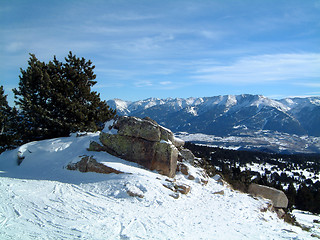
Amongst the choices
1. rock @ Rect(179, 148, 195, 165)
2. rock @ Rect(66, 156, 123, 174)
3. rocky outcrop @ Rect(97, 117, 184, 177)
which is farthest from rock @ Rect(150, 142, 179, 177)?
rock @ Rect(179, 148, 195, 165)

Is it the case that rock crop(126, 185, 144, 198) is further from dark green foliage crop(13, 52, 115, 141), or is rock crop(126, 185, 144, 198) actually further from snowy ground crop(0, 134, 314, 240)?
dark green foliage crop(13, 52, 115, 141)

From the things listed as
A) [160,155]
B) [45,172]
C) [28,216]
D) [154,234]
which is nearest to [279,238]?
[154,234]

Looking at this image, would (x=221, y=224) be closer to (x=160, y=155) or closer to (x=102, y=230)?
(x=102, y=230)

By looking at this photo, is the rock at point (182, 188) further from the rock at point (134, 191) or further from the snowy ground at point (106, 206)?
the rock at point (134, 191)

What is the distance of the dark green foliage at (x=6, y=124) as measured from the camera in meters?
26.7

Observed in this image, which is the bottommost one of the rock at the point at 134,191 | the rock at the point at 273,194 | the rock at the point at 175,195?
the rock at the point at 273,194

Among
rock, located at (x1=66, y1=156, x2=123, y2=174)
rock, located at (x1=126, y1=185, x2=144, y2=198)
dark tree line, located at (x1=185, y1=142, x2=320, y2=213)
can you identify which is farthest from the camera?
dark tree line, located at (x1=185, y1=142, x2=320, y2=213)

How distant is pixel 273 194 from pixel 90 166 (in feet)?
69.9

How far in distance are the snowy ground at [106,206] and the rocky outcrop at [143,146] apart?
102cm

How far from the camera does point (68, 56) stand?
1227 inches

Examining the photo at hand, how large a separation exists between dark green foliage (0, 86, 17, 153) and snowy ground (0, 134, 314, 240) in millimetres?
5735

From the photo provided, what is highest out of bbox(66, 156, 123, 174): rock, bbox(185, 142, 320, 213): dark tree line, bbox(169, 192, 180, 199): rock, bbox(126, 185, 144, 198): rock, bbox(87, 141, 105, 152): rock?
bbox(87, 141, 105, 152): rock

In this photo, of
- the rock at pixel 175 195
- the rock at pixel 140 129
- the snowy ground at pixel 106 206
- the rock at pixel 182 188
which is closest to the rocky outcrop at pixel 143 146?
the rock at pixel 140 129

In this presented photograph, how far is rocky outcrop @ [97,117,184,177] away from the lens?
20.9 metres
